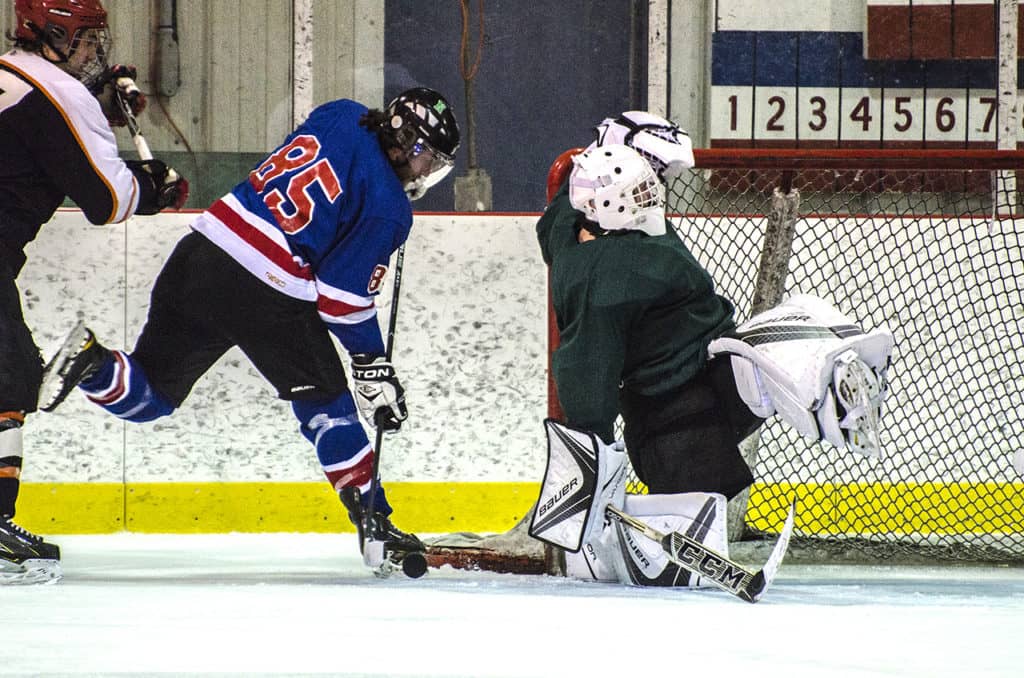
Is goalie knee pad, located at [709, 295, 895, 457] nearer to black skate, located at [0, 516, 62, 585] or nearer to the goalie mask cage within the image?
the goalie mask cage

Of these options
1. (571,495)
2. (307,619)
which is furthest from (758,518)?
(307,619)

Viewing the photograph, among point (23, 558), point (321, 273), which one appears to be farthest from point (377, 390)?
point (23, 558)

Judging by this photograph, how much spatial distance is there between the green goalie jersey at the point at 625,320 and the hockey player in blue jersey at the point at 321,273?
0.39m

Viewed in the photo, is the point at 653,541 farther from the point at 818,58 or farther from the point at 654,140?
the point at 818,58

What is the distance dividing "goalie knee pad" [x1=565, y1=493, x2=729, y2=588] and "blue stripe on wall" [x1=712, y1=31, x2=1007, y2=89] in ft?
10.2

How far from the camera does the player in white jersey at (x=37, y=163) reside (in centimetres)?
287

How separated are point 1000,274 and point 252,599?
242 cm

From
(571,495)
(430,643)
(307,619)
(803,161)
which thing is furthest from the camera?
(803,161)

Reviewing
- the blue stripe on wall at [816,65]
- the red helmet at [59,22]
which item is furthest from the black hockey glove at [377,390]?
the blue stripe on wall at [816,65]

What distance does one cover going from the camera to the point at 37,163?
2.95 metres

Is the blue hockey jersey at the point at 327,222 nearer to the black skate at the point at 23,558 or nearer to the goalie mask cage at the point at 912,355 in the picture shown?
the black skate at the point at 23,558

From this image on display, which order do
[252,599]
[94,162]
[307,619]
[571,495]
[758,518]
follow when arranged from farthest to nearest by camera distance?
1. [758,518]
2. [94,162]
3. [571,495]
4. [252,599]
5. [307,619]

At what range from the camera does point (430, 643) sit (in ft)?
6.54

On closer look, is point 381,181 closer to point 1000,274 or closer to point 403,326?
point 403,326
